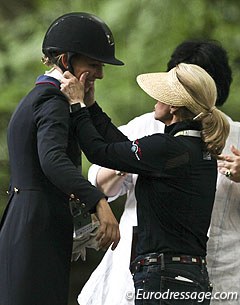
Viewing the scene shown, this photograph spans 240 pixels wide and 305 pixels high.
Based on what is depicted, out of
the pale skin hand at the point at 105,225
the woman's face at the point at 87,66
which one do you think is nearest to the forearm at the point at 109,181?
the woman's face at the point at 87,66

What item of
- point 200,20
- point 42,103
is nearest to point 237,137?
point 42,103

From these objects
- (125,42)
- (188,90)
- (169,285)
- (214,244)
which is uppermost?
(125,42)

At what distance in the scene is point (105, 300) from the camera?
383cm

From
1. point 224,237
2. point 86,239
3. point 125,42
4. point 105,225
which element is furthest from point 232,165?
point 125,42

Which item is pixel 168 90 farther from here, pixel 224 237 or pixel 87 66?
pixel 224 237

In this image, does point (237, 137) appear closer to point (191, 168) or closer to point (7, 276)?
point (191, 168)

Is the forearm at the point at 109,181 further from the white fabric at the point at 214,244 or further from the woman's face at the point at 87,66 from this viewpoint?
the woman's face at the point at 87,66

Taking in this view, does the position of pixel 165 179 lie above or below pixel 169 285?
above

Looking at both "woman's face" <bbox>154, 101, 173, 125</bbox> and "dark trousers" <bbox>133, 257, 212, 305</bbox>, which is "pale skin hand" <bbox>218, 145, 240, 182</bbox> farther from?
"dark trousers" <bbox>133, 257, 212, 305</bbox>

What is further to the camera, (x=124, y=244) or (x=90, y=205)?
(x=124, y=244)

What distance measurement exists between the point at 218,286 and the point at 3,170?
1765 millimetres

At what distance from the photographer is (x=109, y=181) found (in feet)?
12.2

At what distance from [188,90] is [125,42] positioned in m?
1.90

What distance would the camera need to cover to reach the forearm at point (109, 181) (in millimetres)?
3691
